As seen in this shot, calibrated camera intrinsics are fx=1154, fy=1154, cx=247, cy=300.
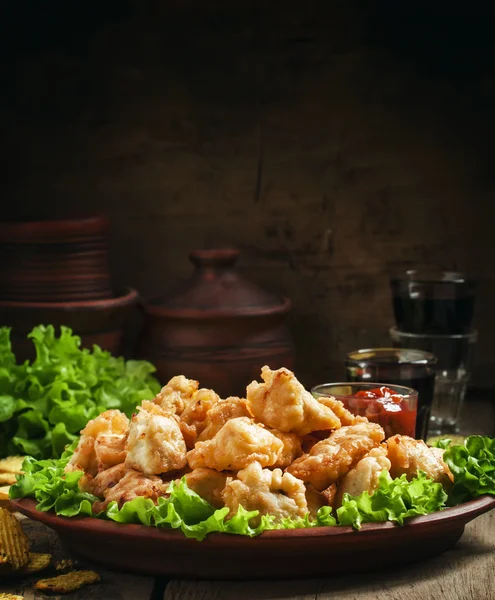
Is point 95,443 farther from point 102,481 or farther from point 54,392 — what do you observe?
point 54,392

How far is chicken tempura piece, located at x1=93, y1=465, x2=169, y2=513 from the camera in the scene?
210 centimetres

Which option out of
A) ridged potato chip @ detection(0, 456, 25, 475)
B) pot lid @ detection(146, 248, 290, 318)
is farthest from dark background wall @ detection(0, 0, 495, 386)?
ridged potato chip @ detection(0, 456, 25, 475)

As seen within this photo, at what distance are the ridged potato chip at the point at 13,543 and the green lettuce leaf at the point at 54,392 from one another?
85 centimetres

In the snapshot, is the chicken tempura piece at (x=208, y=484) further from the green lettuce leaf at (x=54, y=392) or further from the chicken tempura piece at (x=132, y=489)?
the green lettuce leaf at (x=54, y=392)

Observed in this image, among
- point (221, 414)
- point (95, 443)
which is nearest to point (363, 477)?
point (221, 414)

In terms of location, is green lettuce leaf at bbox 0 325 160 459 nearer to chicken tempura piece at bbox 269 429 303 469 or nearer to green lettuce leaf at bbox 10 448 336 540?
green lettuce leaf at bbox 10 448 336 540

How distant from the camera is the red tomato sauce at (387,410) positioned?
8.45ft

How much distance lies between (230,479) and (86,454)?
1.31ft

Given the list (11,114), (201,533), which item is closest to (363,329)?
(11,114)

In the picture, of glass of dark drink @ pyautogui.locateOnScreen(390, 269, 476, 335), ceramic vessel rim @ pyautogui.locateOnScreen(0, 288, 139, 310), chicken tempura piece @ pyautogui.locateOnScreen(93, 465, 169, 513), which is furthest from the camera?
ceramic vessel rim @ pyautogui.locateOnScreen(0, 288, 139, 310)

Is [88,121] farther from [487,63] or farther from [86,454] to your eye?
[86,454]

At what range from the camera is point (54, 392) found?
319 cm

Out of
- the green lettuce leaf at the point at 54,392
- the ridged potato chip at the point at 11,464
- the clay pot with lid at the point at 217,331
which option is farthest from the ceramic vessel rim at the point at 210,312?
the ridged potato chip at the point at 11,464

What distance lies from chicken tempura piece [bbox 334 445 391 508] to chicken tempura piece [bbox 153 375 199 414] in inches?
15.5
